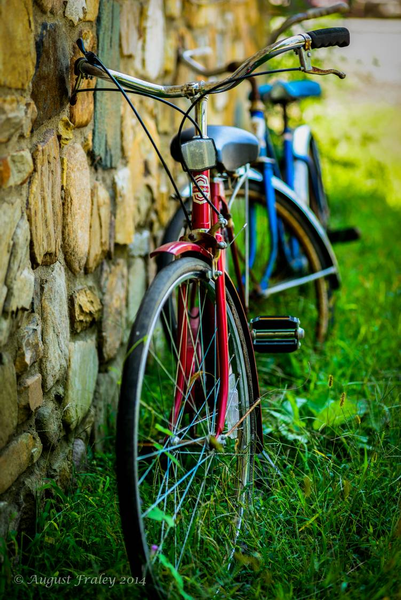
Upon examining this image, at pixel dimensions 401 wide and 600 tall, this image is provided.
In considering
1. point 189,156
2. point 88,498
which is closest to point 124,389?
point 88,498

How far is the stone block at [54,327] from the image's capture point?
1580 millimetres

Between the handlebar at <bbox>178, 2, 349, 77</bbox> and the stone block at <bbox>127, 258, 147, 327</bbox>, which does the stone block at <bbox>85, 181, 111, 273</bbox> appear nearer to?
the stone block at <bbox>127, 258, 147, 327</bbox>

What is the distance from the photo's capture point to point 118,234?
214 cm

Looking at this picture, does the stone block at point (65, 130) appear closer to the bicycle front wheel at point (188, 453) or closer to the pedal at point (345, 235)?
the bicycle front wheel at point (188, 453)

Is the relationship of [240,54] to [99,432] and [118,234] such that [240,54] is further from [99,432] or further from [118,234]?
[99,432]

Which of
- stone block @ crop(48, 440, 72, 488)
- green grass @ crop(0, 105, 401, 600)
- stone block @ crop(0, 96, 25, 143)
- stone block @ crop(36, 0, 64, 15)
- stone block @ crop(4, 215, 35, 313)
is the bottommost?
green grass @ crop(0, 105, 401, 600)

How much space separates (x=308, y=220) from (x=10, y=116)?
159 cm

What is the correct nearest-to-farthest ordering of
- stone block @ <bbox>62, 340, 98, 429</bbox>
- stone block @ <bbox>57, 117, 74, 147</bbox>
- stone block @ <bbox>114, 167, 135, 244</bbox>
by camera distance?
stone block @ <bbox>57, 117, 74, 147</bbox> → stone block @ <bbox>62, 340, 98, 429</bbox> → stone block @ <bbox>114, 167, 135, 244</bbox>

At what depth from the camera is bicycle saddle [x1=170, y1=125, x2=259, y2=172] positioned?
6.36 feet

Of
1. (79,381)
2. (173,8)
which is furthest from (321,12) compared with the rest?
(79,381)

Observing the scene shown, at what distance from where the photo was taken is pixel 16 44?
1333 millimetres

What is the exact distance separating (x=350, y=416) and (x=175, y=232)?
80 cm

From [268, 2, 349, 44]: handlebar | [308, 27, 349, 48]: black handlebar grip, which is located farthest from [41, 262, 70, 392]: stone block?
[268, 2, 349, 44]: handlebar

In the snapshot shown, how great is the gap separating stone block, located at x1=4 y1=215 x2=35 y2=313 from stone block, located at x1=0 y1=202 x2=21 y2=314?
0.01 metres
